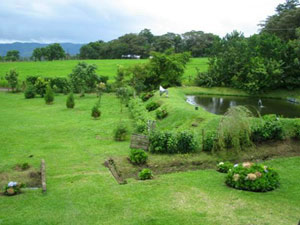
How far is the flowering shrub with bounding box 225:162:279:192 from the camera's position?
34.0ft

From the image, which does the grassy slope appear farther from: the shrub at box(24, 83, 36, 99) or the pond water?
the shrub at box(24, 83, 36, 99)

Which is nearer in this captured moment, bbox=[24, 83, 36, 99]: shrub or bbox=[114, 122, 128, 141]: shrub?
bbox=[114, 122, 128, 141]: shrub

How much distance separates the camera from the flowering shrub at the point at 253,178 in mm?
10352

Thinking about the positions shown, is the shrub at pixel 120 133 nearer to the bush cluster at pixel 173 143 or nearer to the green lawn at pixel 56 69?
the bush cluster at pixel 173 143

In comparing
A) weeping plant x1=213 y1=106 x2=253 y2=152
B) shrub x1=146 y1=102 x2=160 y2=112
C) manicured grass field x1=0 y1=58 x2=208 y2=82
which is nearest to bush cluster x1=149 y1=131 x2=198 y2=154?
weeping plant x1=213 y1=106 x2=253 y2=152

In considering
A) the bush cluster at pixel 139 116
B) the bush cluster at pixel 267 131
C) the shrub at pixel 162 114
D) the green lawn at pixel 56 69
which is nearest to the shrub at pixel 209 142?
the bush cluster at pixel 267 131

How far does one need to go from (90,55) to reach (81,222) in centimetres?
10198

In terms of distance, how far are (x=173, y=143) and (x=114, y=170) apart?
3593 millimetres

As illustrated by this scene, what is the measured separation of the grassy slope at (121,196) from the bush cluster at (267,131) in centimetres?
198

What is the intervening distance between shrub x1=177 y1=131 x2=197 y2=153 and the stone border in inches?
141

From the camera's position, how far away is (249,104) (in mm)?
30297

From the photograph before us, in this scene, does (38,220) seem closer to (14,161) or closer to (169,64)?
(14,161)

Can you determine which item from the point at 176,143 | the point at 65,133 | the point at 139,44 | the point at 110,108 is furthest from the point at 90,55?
the point at 176,143

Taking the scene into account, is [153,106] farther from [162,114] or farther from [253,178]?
[253,178]
